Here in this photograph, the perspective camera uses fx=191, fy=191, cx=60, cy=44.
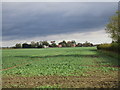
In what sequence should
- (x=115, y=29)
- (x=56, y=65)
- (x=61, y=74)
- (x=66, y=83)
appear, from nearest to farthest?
(x=66, y=83)
(x=61, y=74)
(x=56, y=65)
(x=115, y=29)

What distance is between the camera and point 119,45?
32656 mm

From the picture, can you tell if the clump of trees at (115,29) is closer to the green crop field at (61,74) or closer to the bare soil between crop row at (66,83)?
the green crop field at (61,74)

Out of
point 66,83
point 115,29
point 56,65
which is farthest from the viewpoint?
point 115,29

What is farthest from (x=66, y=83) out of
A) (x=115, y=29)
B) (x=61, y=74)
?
(x=115, y=29)

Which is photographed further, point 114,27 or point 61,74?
point 114,27

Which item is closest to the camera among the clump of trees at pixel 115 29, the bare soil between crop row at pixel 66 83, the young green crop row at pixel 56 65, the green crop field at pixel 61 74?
the bare soil between crop row at pixel 66 83

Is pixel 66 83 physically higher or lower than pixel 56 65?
higher

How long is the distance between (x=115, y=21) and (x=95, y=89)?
29.0 metres

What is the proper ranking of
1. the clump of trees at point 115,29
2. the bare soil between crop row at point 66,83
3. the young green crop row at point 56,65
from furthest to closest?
the clump of trees at point 115,29
the young green crop row at point 56,65
the bare soil between crop row at point 66,83

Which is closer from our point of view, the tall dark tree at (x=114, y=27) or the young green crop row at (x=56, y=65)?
the young green crop row at (x=56, y=65)

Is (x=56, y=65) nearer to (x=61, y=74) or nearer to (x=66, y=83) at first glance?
(x=61, y=74)

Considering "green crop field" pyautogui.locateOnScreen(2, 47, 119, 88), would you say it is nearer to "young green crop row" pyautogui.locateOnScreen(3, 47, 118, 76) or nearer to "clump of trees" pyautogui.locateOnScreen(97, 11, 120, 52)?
"young green crop row" pyautogui.locateOnScreen(3, 47, 118, 76)

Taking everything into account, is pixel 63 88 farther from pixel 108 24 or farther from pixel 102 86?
pixel 108 24

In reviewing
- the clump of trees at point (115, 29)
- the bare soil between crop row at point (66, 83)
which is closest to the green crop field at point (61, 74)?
the bare soil between crop row at point (66, 83)
